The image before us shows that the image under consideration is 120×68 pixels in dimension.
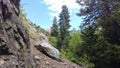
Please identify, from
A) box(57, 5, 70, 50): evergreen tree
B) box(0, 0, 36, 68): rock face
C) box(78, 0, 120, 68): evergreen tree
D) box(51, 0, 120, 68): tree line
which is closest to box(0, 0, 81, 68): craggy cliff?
box(0, 0, 36, 68): rock face

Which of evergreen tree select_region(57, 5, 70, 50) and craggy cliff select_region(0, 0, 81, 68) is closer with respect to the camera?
craggy cliff select_region(0, 0, 81, 68)

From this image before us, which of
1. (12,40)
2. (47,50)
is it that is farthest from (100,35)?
(12,40)

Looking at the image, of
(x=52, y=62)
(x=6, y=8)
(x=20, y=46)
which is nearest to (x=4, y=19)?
(x=6, y=8)

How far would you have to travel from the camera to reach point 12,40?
31.5ft

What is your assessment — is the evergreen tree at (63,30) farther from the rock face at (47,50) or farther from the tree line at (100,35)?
the rock face at (47,50)

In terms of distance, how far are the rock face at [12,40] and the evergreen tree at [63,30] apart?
2746 centimetres

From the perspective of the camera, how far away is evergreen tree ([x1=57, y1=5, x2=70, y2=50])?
42.2 m

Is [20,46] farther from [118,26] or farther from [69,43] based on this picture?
[69,43]

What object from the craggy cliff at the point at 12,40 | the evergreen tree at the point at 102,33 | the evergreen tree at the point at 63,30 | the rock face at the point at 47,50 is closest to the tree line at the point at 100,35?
the evergreen tree at the point at 102,33

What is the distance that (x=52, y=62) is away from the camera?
15.5m

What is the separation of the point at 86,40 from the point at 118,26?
3.54 metres

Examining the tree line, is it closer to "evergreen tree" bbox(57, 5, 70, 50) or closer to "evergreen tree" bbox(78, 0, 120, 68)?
"evergreen tree" bbox(78, 0, 120, 68)

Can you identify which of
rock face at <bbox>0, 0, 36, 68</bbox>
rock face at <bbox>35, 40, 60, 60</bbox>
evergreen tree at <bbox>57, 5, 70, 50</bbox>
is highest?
rock face at <bbox>0, 0, 36, 68</bbox>

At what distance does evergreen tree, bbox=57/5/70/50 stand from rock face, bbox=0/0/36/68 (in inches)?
1081
